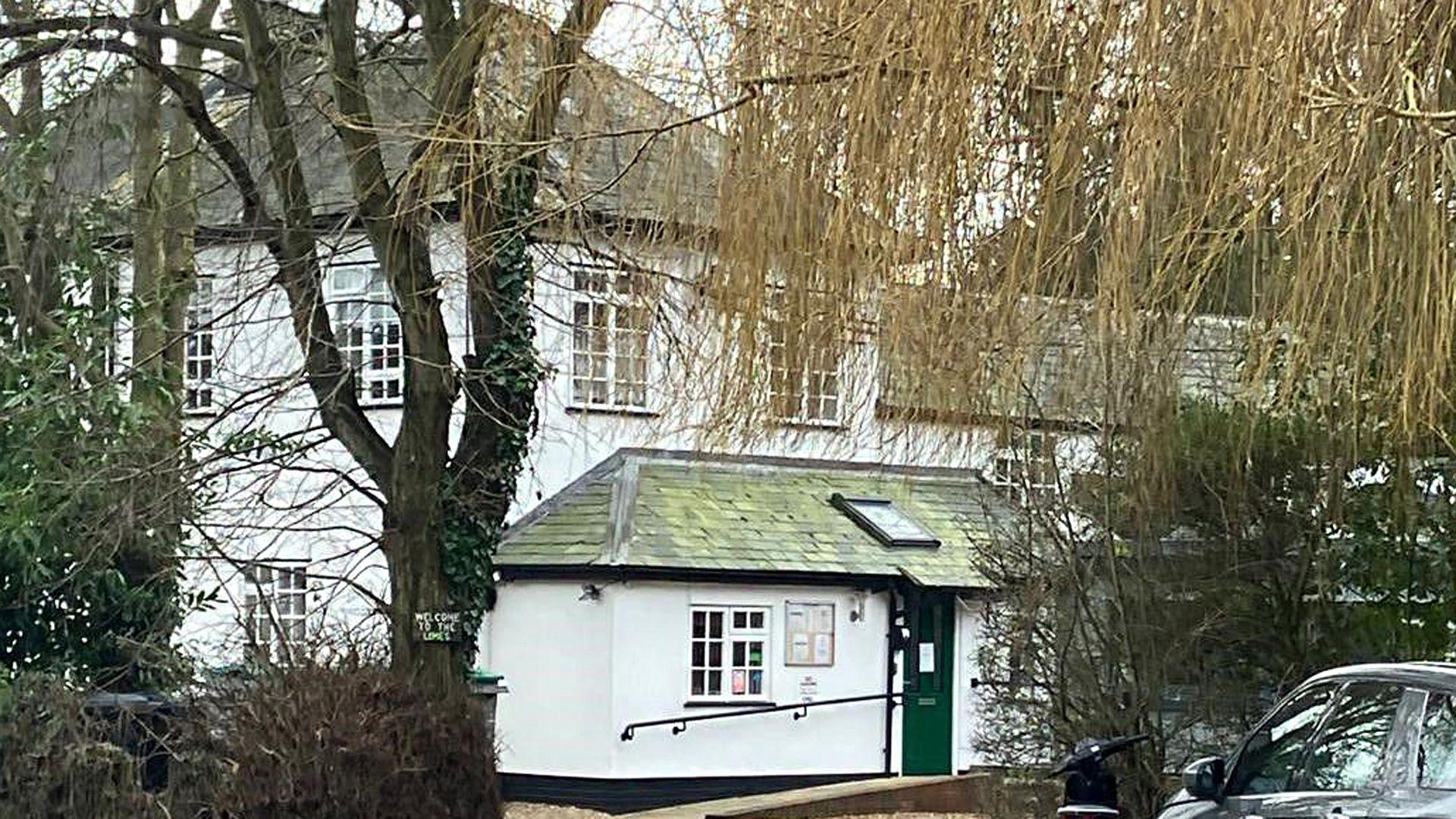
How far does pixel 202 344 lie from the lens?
21188 mm

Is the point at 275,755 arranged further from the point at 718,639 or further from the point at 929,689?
the point at 929,689

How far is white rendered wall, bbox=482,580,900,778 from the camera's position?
23.2 metres

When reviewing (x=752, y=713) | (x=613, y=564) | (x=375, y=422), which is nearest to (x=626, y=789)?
(x=752, y=713)

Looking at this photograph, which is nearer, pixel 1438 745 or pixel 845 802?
pixel 1438 745

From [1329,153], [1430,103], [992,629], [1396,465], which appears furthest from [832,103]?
[992,629]

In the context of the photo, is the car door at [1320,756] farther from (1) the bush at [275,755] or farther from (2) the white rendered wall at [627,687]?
(2) the white rendered wall at [627,687]

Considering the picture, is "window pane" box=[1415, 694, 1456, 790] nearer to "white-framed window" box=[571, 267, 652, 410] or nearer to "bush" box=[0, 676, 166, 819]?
"white-framed window" box=[571, 267, 652, 410]

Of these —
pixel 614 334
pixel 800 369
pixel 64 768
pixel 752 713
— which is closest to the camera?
pixel 800 369

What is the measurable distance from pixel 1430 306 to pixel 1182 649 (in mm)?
6995

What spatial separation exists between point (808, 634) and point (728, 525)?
161 cm

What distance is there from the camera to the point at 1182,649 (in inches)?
535

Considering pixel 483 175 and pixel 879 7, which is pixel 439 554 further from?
pixel 879 7

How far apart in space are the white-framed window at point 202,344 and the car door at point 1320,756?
25.7 ft

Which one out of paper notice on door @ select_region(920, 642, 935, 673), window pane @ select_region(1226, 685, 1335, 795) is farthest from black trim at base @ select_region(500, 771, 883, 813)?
window pane @ select_region(1226, 685, 1335, 795)
